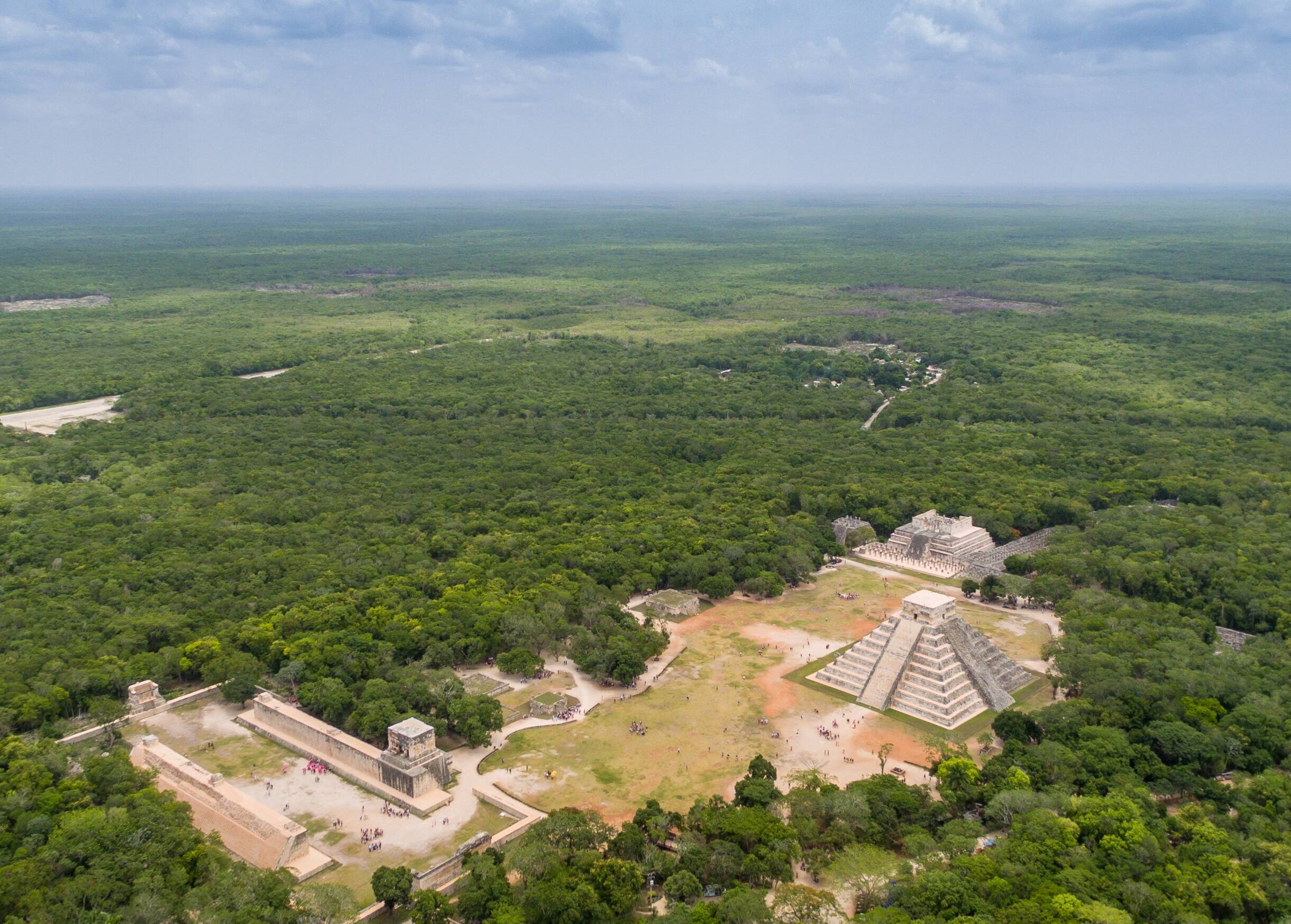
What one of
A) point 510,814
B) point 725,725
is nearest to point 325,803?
point 510,814

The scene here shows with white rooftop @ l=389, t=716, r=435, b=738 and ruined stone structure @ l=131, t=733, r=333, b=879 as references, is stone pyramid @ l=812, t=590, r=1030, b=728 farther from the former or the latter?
ruined stone structure @ l=131, t=733, r=333, b=879

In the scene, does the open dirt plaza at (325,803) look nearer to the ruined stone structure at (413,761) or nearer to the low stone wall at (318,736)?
the low stone wall at (318,736)

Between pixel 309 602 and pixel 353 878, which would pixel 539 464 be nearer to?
pixel 309 602

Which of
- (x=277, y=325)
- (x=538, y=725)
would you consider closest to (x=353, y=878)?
(x=538, y=725)

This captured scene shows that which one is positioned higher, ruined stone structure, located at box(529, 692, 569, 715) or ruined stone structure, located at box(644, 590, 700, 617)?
ruined stone structure, located at box(529, 692, 569, 715)

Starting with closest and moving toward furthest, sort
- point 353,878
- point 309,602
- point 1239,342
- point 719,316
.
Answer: point 353,878, point 309,602, point 1239,342, point 719,316

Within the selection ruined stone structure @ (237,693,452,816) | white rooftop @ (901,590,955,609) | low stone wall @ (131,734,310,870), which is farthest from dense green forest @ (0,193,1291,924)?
white rooftop @ (901,590,955,609)
